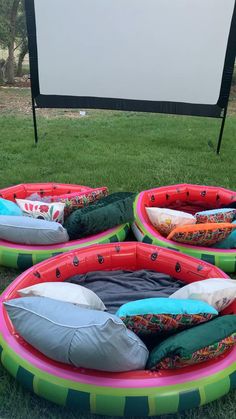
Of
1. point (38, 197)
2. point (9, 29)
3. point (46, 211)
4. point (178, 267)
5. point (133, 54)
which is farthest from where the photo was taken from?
point (9, 29)

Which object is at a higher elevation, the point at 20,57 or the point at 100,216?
the point at 20,57

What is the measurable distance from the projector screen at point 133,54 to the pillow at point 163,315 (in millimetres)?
4206

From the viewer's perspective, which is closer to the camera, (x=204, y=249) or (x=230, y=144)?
(x=204, y=249)

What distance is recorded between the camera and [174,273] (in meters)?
2.95

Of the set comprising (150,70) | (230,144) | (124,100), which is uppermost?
(150,70)

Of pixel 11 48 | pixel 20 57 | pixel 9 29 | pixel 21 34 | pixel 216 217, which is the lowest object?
pixel 216 217

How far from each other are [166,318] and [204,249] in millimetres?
1241

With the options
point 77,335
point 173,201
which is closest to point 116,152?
point 173,201

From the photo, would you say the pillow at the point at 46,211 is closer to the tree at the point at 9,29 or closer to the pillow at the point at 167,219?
the pillow at the point at 167,219

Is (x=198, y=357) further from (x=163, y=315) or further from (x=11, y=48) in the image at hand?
(x=11, y=48)

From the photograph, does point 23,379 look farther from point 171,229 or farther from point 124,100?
point 124,100

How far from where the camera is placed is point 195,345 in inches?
74.5

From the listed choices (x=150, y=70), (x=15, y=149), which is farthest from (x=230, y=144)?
(x=15, y=149)

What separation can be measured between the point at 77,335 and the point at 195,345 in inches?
20.6
